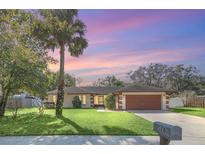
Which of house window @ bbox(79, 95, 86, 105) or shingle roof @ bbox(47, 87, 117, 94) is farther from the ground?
shingle roof @ bbox(47, 87, 117, 94)

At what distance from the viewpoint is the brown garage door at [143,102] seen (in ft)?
67.1

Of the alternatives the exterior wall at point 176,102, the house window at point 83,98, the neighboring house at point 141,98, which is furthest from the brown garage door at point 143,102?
the house window at point 83,98

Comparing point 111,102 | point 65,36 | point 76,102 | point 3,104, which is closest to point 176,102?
point 111,102

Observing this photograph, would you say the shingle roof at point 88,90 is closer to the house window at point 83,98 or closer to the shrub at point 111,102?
the house window at point 83,98

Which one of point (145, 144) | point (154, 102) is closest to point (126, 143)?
point (145, 144)

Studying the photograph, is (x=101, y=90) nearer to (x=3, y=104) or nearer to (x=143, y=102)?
(x=143, y=102)

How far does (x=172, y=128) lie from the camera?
734 centimetres

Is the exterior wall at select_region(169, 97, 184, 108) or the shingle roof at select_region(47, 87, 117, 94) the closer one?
the exterior wall at select_region(169, 97, 184, 108)

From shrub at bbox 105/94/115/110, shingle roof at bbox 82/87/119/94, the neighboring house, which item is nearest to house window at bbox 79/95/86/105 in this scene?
shingle roof at bbox 82/87/119/94

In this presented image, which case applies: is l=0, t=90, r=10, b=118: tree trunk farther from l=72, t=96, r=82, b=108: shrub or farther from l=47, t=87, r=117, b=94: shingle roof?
l=47, t=87, r=117, b=94: shingle roof

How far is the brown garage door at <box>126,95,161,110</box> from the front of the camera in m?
20.5
